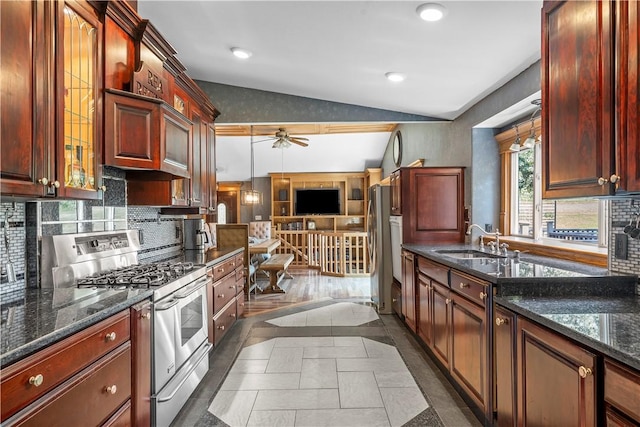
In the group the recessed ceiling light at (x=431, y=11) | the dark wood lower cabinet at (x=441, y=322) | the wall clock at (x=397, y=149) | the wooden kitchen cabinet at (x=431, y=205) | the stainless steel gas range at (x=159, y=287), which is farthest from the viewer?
the wall clock at (x=397, y=149)

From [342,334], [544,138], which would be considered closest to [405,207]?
[342,334]

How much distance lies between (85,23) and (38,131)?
31.1 inches

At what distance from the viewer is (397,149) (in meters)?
6.78

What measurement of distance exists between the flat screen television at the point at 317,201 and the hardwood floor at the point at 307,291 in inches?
91.6

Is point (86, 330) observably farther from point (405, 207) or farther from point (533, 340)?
point (405, 207)

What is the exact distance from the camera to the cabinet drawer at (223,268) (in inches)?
127

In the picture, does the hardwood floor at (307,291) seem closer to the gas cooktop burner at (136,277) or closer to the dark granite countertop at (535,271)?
the gas cooktop burner at (136,277)

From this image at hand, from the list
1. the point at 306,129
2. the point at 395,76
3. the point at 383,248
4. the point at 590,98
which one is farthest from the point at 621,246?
the point at 306,129

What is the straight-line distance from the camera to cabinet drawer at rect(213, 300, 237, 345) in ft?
10.4

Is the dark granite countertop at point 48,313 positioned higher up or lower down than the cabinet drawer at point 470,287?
higher up

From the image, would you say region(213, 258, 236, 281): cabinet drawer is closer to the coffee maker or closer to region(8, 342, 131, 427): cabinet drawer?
the coffee maker

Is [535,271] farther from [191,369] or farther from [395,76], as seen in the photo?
[191,369]

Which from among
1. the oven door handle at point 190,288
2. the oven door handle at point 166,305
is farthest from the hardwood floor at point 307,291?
the oven door handle at point 166,305

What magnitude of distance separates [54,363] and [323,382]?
1913mm
